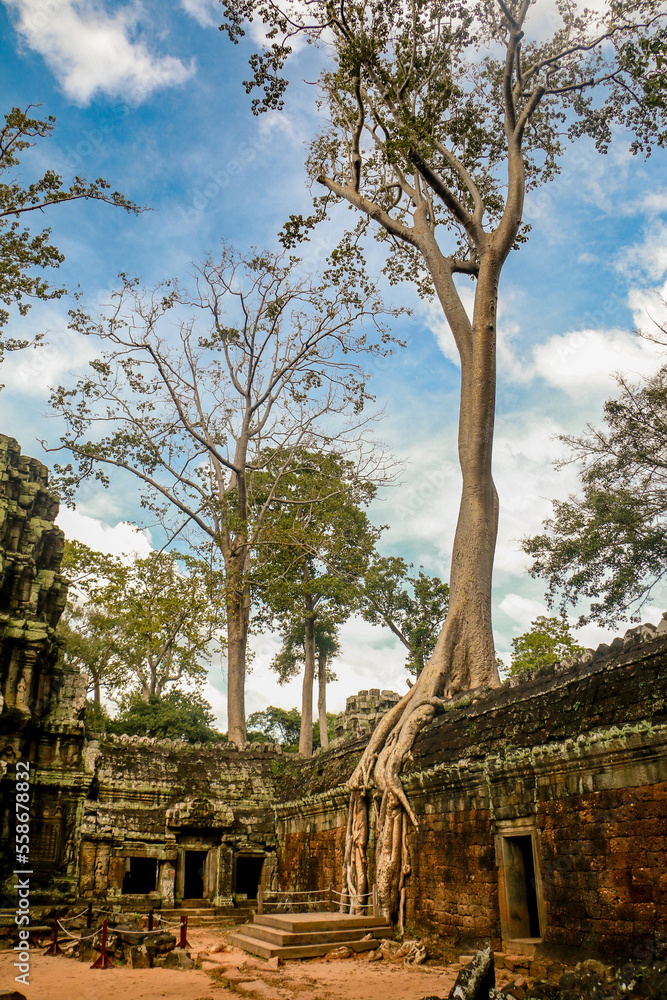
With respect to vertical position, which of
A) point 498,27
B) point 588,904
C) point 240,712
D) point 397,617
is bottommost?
point 588,904

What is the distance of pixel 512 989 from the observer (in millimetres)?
5418

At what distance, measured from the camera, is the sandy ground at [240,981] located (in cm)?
663

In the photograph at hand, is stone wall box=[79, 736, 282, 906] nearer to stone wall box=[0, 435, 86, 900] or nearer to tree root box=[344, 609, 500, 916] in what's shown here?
stone wall box=[0, 435, 86, 900]

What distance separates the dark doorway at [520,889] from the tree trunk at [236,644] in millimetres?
11801

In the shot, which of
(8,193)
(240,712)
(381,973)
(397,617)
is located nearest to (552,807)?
(381,973)

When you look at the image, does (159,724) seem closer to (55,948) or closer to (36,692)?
(36,692)

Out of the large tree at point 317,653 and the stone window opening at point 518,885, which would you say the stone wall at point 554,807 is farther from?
the large tree at point 317,653

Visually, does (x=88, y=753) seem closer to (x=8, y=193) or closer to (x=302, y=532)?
(x=302, y=532)

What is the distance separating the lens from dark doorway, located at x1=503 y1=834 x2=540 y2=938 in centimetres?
665

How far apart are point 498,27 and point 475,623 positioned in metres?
11.2

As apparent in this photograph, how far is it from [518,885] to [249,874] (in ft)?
34.4

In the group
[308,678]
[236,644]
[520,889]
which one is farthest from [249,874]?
[308,678]

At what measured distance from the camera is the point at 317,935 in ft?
27.9

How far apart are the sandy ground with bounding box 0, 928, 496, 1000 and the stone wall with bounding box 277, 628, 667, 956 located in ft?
2.35
